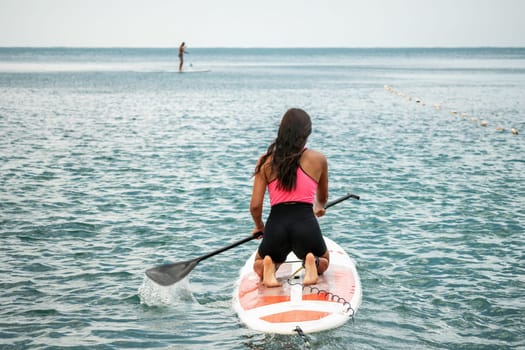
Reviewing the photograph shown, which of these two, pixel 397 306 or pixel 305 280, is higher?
pixel 305 280

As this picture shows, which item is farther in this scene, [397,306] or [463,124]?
[463,124]

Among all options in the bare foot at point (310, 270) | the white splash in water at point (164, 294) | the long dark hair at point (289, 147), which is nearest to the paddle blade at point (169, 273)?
the white splash in water at point (164, 294)

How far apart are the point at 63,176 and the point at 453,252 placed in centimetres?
988

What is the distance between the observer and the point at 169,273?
827 cm

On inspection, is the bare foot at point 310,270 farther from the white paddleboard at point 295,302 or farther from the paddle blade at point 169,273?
the paddle blade at point 169,273

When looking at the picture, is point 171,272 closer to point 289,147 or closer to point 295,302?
point 295,302

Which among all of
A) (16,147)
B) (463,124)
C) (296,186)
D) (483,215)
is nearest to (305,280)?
(296,186)

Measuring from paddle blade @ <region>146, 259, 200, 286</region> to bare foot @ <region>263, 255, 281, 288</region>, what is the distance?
137cm

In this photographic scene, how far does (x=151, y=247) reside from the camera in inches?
423

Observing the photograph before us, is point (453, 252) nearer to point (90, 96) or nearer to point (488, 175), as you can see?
point (488, 175)

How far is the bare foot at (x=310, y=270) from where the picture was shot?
7168 millimetres

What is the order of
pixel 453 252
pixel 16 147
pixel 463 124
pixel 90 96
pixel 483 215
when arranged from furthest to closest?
pixel 90 96, pixel 463 124, pixel 16 147, pixel 483 215, pixel 453 252

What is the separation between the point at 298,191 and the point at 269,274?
1004 millimetres

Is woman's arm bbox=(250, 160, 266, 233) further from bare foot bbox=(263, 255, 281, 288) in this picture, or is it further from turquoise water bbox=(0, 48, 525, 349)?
turquoise water bbox=(0, 48, 525, 349)
